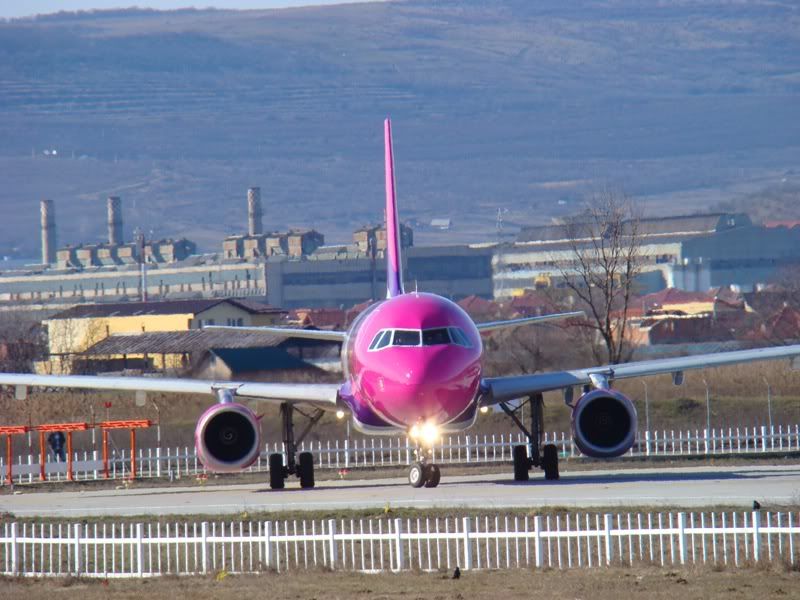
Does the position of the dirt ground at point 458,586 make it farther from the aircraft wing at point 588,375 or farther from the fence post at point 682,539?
the aircraft wing at point 588,375

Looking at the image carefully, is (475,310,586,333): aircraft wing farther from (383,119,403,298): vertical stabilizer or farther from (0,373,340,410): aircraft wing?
(0,373,340,410): aircraft wing

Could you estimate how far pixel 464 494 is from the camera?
30109 mm

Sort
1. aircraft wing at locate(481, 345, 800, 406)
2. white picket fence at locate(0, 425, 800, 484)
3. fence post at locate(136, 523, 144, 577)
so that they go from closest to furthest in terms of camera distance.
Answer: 1. fence post at locate(136, 523, 144, 577)
2. aircraft wing at locate(481, 345, 800, 406)
3. white picket fence at locate(0, 425, 800, 484)

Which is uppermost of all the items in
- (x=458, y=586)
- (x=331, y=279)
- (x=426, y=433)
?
(x=331, y=279)

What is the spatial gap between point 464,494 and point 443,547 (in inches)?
285

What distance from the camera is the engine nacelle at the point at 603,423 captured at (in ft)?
106

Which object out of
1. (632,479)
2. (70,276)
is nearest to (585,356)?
(632,479)

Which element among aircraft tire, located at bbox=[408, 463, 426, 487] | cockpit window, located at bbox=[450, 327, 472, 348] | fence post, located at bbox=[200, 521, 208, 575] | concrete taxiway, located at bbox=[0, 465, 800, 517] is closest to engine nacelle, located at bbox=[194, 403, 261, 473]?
concrete taxiway, located at bbox=[0, 465, 800, 517]

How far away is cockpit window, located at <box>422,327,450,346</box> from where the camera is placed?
30.3 m

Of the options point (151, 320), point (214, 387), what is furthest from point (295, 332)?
point (151, 320)

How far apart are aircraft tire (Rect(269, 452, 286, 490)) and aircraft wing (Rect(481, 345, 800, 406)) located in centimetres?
496

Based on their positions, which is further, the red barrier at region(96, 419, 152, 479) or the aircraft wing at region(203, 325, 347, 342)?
the red barrier at region(96, 419, 152, 479)

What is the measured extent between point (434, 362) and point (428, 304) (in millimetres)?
1460

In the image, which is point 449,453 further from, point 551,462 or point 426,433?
point 426,433
